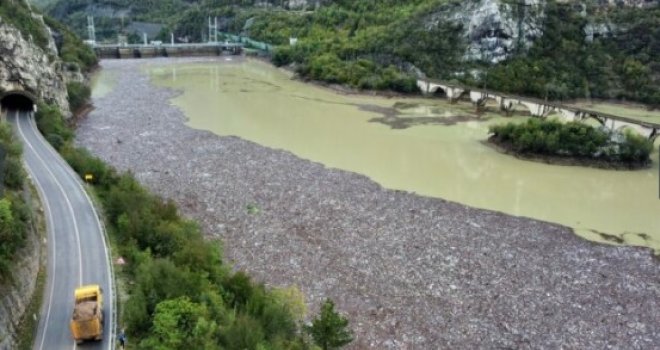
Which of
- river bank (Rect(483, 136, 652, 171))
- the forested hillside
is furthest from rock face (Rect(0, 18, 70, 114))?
river bank (Rect(483, 136, 652, 171))

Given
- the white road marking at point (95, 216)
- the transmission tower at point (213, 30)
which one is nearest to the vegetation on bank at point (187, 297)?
the white road marking at point (95, 216)

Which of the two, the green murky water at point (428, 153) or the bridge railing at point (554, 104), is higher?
the bridge railing at point (554, 104)

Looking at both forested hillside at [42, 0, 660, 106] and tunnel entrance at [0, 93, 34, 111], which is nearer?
tunnel entrance at [0, 93, 34, 111]

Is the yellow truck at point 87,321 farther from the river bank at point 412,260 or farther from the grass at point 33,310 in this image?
the river bank at point 412,260

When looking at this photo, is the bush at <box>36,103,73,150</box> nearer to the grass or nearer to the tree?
the grass

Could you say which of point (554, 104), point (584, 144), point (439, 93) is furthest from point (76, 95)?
point (554, 104)

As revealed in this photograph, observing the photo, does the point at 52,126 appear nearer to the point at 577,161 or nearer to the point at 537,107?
the point at 577,161
